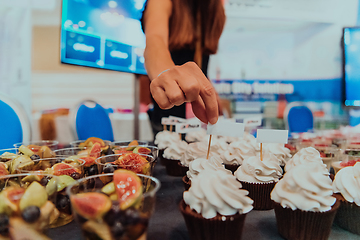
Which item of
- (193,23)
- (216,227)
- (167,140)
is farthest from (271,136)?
(193,23)

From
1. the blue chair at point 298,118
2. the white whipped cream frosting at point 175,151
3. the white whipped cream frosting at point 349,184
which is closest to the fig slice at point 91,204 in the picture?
the white whipped cream frosting at point 349,184

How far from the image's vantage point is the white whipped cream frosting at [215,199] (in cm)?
83

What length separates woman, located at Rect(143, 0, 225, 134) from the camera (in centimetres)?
114

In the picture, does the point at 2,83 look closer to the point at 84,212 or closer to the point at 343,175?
the point at 84,212

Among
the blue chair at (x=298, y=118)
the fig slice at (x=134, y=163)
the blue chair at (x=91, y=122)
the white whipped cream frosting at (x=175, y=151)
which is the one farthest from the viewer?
the blue chair at (x=298, y=118)

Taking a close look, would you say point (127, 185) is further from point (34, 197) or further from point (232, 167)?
point (232, 167)

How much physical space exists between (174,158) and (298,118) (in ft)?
12.2

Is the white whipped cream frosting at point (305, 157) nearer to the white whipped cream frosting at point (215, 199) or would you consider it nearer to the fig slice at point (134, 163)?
the white whipped cream frosting at point (215, 199)

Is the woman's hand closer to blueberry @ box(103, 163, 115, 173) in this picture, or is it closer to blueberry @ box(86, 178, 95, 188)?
blueberry @ box(103, 163, 115, 173)

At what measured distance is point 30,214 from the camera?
644mm

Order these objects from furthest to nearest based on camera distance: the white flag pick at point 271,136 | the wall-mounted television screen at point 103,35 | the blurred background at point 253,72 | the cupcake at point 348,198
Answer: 1. the blurred background at point 253,72
2. the wall-mounted television screen at point 103,35
3. the white flag pick at point 271,136
4. the cupcake at point 348,198

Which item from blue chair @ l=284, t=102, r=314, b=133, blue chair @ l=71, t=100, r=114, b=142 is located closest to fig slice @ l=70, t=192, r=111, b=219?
blue chair @ l=71, t=100, r=114, b=142

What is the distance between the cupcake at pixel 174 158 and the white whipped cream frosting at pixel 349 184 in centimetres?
83

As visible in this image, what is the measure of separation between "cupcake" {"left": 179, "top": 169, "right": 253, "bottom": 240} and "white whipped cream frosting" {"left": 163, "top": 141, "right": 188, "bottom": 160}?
0.94 metres
